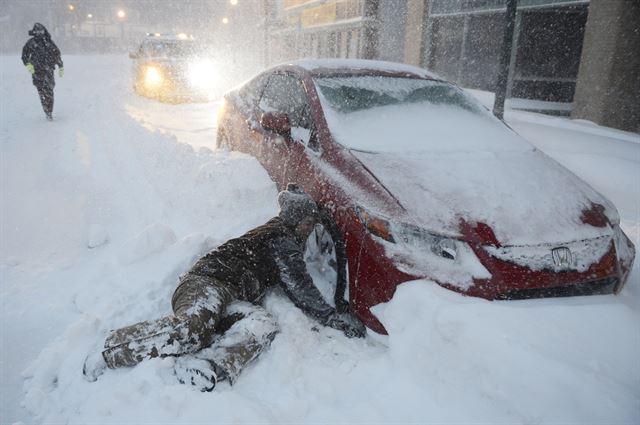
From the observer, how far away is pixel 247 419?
76.2 inches

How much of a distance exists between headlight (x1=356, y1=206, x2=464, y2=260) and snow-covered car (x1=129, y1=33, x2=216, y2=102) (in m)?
10.2

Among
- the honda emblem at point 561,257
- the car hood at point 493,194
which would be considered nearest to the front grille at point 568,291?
the honda emblem at point 561,257

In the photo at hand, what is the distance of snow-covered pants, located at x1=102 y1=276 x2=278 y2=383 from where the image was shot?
2.12 meters

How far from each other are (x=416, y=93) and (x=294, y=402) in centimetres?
267

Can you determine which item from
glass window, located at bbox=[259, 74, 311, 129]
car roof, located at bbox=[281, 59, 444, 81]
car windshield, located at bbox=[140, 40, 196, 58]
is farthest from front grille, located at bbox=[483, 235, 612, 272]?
car windshield, located at bbox=[140, 40, 196, 58]

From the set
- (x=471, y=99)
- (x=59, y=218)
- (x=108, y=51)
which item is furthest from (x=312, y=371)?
(x=108, y=51)

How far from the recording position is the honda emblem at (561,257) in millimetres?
2271

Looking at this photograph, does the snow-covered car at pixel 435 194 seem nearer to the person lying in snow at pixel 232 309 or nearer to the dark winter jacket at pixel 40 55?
the person lying in snow at pixel 232 309

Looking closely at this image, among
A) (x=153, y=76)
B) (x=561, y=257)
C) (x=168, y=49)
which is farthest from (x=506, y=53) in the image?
(x=168, y=49)

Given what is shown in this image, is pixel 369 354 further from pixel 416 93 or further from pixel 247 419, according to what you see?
pixel 416 93

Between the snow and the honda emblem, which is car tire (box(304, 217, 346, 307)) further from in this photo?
the snow

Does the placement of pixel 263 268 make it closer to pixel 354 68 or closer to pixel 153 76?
pixel 354 68

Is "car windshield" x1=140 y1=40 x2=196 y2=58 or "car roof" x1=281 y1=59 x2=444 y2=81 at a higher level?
"car windshield" x1=140 y1=40 x2=196 y2=58

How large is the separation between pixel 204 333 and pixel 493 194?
5.77ft
